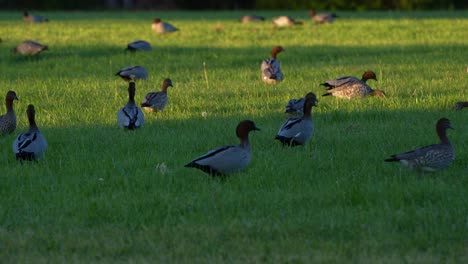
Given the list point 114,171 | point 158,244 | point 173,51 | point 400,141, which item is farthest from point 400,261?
point 173,51

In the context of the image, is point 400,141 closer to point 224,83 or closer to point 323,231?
point 323,231

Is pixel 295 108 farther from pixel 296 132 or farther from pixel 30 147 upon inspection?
pixel 30 147

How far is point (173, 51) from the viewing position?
25578 millimetres

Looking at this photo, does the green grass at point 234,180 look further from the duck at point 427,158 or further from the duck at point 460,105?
the duck at point 460,105

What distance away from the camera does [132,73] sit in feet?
61.1

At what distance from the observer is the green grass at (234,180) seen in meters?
7.11

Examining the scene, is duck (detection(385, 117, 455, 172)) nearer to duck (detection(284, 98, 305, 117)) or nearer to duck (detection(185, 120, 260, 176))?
duck (detection(185, 120, 260, 176))

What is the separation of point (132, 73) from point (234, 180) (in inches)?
384

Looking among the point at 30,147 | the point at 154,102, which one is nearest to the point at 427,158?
the point at 30,147

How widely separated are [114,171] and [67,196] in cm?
112

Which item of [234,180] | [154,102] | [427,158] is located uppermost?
[427,158]

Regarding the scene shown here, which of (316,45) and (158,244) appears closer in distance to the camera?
(158,244)

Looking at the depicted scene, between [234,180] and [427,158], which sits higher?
[427,158]

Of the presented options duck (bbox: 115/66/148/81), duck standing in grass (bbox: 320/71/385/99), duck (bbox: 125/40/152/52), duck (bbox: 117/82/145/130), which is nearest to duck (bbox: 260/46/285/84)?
duck standing in grass (bbox: 320/71/385/99)
